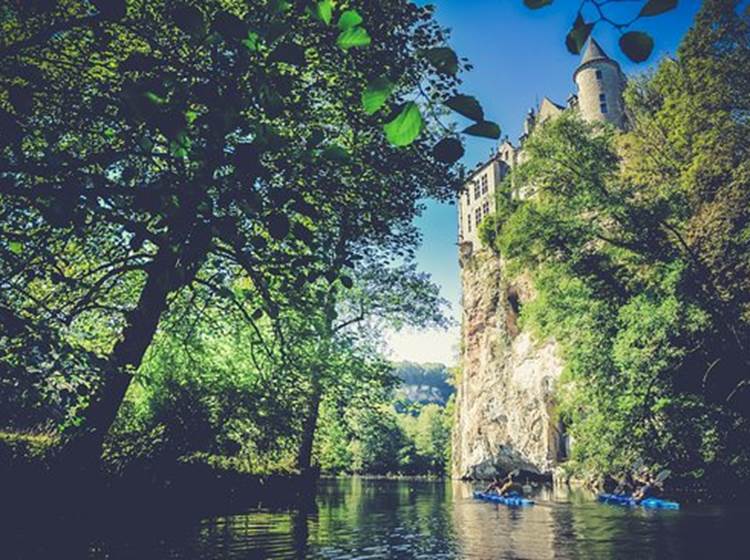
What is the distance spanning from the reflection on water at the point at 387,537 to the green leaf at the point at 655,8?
10.3 meters

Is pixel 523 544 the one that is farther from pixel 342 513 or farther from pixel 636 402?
pixel 636 402

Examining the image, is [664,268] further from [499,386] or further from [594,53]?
[594,53]

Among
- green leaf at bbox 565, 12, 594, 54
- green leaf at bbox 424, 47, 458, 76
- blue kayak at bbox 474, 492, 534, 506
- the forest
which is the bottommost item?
blue kayak at bbox 474, 492, 534, 506

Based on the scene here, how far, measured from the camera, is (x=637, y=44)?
1.96 metres

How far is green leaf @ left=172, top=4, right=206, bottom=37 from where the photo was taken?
2.04 metres

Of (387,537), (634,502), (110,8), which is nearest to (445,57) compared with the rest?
(110,8)

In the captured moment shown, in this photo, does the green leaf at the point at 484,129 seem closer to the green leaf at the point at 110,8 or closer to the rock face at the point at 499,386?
the green leaf at the point at 110,8

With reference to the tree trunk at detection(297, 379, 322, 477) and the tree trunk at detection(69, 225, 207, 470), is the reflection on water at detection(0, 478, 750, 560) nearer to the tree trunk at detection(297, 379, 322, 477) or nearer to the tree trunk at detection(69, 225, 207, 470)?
Answer: the tree trunk at detection(69, 225, 207, 470)

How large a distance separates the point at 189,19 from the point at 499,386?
61.3 m

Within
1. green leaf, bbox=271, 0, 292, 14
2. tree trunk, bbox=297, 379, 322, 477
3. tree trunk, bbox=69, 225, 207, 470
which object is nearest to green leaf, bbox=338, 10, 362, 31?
green leaf, bbox=271, 0, 292, 14

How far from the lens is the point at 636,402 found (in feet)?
72.5

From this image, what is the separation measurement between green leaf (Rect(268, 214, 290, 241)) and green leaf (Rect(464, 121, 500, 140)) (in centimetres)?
106

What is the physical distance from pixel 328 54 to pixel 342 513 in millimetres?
16327

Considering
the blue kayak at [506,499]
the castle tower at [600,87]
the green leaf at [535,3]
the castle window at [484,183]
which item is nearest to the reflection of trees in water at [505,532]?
the blue kayak at [506,499]
